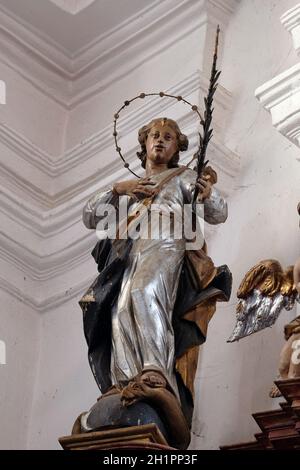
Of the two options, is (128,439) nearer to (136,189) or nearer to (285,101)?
(136,189)

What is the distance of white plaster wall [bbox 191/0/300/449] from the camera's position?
6266 millimetres

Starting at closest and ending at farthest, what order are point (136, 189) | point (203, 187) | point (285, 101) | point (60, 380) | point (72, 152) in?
point (203, 187), point (136, 189), point (285, 101), point (60, 380), point (72, 152)

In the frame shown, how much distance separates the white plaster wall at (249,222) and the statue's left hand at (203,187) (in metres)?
0.72

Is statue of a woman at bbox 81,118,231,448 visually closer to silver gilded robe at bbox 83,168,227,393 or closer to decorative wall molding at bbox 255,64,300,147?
silver gilded robe at bbox 83,168,227,393

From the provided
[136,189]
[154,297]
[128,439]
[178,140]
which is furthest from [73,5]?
[128,439]

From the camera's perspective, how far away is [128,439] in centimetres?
524

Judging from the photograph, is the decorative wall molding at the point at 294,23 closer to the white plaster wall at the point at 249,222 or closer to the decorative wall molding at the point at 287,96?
the decorative wall molding at the point at 287,96

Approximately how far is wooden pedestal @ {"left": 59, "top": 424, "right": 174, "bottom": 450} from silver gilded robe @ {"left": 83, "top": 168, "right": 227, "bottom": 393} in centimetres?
29

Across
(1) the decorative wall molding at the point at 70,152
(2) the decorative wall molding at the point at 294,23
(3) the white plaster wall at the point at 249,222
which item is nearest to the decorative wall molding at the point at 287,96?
(2) the decorative wall molding at the point at 294,23

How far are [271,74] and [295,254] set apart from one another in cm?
119

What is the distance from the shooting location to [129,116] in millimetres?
7652

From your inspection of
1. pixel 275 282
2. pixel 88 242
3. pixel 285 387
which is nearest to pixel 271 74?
pixel 88 242

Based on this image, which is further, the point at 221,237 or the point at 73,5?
the point at 73,5

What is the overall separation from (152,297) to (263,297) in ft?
1.72
